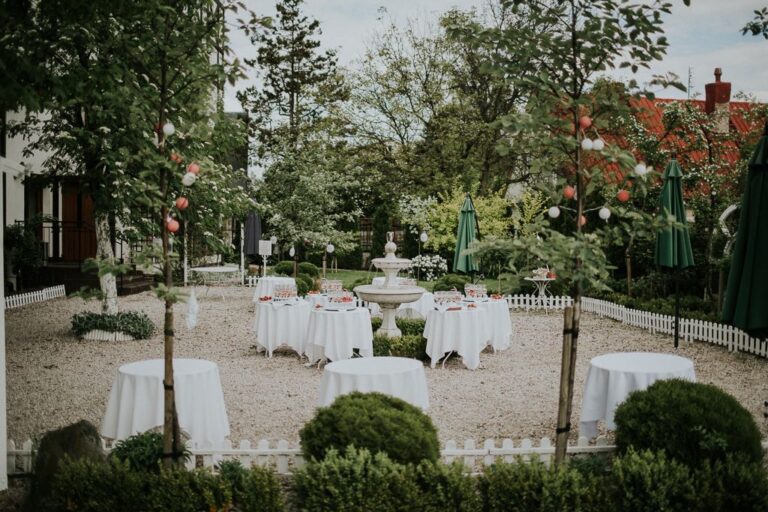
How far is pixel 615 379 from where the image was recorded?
639 centimetres

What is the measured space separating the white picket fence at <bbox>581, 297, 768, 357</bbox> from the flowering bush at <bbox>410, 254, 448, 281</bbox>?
8.49m

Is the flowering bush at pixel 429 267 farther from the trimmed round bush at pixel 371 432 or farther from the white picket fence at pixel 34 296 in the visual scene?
the trimmed round bush at pixel 371 432

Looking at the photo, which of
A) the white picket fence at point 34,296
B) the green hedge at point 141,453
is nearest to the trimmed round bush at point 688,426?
the green hedge at point 141,453

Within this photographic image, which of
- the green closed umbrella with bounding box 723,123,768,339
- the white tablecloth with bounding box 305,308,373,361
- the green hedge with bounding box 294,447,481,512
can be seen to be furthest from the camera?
the white tablecloth with bounding box 305,308,373,361

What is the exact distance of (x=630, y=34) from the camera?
4758mm

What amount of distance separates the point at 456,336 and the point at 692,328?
5.08m

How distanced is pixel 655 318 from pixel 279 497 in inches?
435

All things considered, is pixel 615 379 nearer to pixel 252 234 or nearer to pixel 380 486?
pixel 380 486

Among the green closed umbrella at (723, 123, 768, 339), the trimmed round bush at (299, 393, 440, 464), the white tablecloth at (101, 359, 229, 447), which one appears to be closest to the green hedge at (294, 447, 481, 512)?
the trimmed round bush at (299, 393, 440, 464)

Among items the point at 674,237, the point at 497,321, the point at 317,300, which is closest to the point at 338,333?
the point at 317,300

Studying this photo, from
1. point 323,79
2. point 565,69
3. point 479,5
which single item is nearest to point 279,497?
point 565,69

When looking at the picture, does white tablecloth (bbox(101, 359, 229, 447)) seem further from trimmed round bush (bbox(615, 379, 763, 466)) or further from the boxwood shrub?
trimmed round bush (bbox(615, 379, 763, 466))

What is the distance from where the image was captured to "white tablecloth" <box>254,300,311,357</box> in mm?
11430

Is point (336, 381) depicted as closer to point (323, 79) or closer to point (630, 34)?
point (630, 34)
